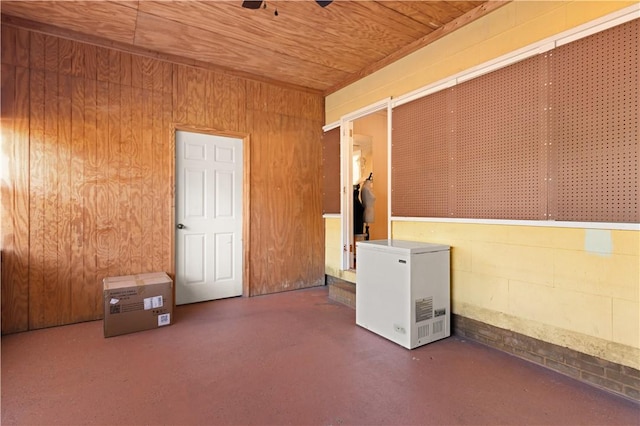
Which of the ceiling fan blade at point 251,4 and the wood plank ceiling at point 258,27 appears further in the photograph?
the wood plank ceiling at point 258,27

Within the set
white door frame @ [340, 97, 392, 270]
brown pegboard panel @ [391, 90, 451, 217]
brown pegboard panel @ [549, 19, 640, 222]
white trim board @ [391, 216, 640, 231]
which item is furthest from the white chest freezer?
white door frame @ [340, 97, 392, 270]

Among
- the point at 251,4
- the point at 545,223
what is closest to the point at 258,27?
the point at 251,4

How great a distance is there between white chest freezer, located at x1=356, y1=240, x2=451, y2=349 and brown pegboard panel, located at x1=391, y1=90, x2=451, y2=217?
53 cm

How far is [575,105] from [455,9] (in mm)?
1304

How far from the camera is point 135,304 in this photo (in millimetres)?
2828

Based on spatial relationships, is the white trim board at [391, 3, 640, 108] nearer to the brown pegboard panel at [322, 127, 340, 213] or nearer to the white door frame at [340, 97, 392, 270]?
the white door frame at [340, 97, 392, 270]

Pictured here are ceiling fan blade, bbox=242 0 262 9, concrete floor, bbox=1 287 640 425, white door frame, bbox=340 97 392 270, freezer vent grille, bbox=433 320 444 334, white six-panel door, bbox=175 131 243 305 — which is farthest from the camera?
white door frame, bbox=340 97 392 270

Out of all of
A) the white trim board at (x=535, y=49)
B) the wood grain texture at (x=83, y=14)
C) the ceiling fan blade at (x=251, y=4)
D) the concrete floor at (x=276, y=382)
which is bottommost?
the concrete floor at (x=276, y=382)

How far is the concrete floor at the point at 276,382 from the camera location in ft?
5.59

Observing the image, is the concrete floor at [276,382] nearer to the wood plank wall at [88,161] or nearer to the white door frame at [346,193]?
the wood plank wall at [88,161]

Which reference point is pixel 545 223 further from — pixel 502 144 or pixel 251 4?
pixel 251 4

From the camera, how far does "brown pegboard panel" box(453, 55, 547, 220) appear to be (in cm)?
225

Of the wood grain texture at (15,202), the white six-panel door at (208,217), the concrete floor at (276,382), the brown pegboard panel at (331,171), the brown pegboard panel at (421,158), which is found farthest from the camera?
the brown pegboard panel at (331,171)

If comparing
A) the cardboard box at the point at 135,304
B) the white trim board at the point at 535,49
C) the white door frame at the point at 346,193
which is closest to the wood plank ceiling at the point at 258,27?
the white trim board at the point at 535,49
